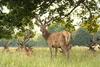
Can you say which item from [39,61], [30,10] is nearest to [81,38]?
[30,10]

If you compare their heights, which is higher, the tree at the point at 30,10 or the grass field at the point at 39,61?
the tree at the point at 30,10

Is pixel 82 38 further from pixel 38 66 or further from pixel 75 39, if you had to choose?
pixel 38 66

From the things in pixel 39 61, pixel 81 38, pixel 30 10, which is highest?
pixel 30 10

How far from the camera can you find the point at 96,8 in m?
19.4

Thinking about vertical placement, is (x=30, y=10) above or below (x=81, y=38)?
above

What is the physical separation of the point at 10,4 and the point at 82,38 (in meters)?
41.1

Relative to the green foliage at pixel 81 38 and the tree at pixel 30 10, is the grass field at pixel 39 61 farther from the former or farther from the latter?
the green foliage at pixel 81 38

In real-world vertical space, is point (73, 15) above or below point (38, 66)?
above

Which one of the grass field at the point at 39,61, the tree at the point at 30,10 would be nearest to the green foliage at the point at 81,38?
the tree at the point at 30,10

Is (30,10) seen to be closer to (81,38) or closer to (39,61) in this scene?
(39,61)

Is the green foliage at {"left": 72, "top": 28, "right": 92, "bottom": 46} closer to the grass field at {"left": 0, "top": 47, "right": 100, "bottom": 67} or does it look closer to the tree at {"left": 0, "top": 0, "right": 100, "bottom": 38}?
the tree at {"left": 0, "top": 0, "right": 100, "bottom": 38}

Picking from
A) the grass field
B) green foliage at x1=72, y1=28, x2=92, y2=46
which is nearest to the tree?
the grass field

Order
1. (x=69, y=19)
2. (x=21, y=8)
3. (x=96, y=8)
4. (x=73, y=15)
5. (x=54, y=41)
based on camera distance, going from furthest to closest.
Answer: (x=73, y=15) < (x=69, y=19) < (x=96, y=8) < (x=21, y=8) < (x=54, y=41)

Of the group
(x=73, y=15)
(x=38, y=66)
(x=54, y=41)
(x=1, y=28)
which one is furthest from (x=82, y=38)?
(x=38, y=66)
